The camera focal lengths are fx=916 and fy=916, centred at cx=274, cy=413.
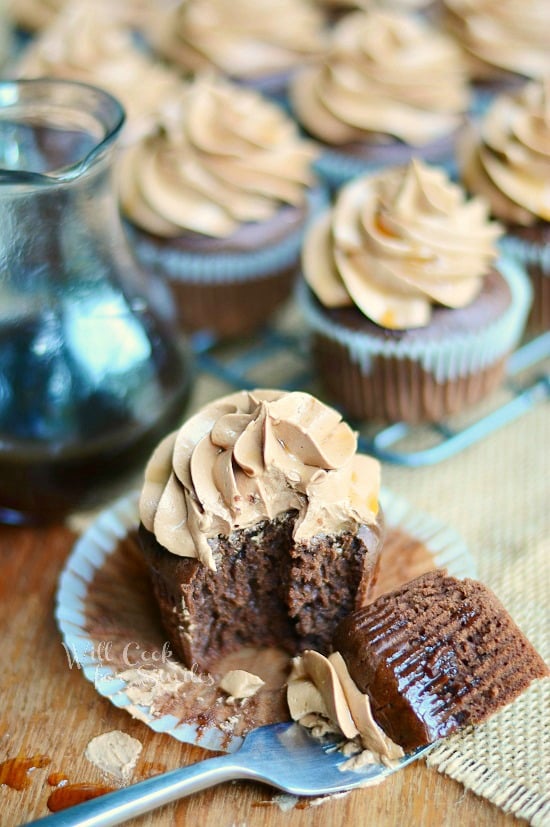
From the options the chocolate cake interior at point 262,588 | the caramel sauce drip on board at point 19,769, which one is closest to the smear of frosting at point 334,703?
the chocolate cake interior at point 262,588

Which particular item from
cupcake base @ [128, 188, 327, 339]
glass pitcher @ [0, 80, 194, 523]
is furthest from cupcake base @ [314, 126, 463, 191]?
glass pitcher @ [0, 80, 194, 523]

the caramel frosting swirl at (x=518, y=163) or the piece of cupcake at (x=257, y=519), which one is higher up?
the caramel frosting swirl at (x=518, y=163)

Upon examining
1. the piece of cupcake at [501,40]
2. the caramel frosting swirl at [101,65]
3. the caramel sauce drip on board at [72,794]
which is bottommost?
the caramel sauce drip on board at [72,794]

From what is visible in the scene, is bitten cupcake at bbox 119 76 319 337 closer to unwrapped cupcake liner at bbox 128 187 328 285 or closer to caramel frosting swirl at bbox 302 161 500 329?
unwrapped cupcake liner at bbox 128 187 328 285

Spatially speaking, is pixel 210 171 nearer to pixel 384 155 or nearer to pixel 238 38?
pixel 384 155

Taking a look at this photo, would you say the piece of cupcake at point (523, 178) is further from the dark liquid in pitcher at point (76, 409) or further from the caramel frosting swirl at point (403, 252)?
the dark liquid in pitcher at point (76, 409)

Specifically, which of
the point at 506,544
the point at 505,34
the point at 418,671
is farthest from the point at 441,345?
the point at 505,34
